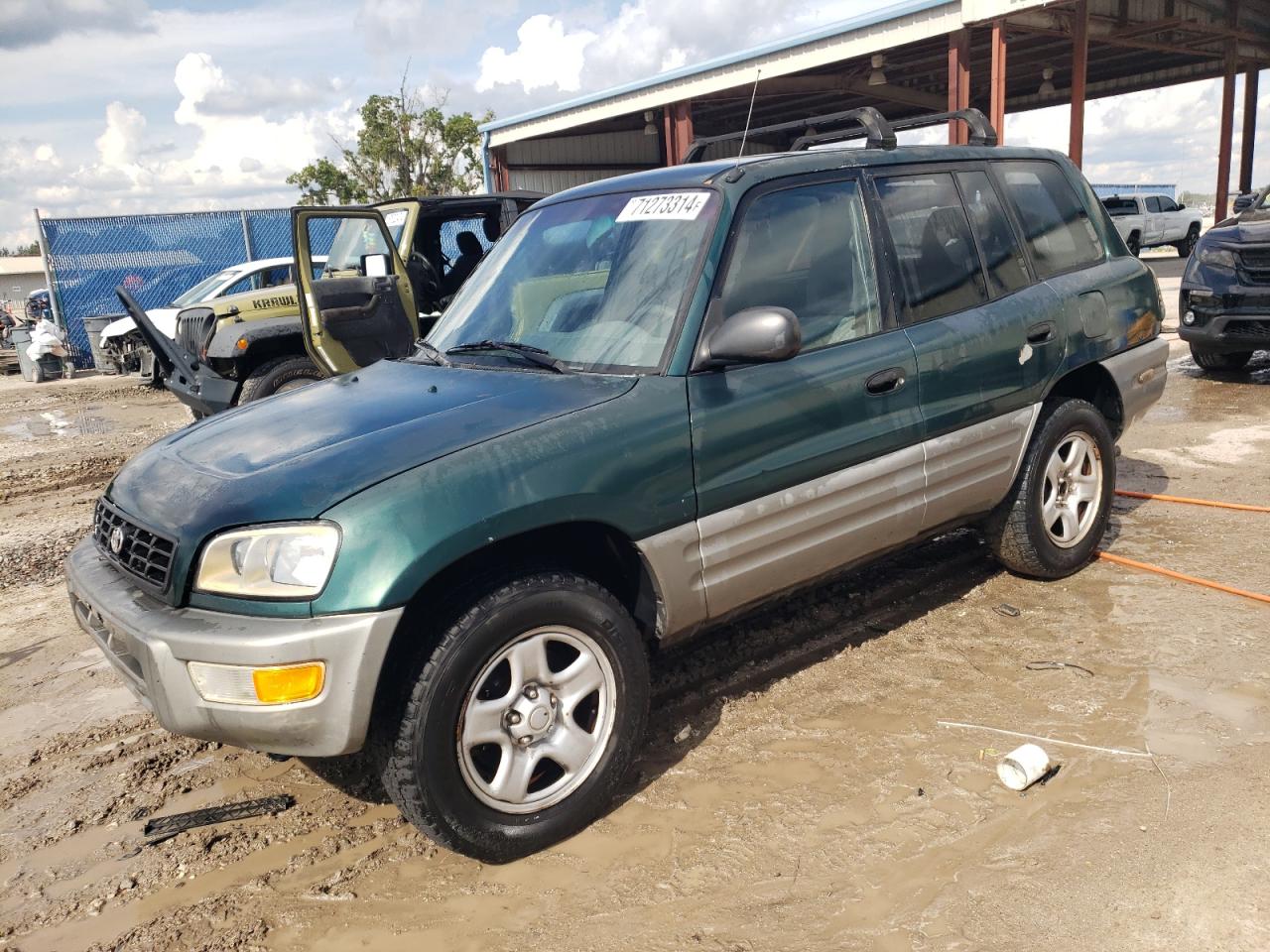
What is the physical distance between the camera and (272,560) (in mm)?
2430

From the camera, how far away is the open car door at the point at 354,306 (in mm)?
6562

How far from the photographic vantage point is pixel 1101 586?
443cm

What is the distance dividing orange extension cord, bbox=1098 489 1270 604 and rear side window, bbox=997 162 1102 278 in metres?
1.43

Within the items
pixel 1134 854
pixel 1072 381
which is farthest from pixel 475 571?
pixel 1072 381

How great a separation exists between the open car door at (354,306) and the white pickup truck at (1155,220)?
78.0 ft

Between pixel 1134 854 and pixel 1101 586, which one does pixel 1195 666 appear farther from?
pixel 1134 854

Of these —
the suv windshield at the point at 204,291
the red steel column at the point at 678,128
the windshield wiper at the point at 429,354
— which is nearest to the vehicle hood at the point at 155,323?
the suv windshield at the point at 204,291

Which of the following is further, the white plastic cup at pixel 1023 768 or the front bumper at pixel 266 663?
the white plastic cup at pixel 1023 768

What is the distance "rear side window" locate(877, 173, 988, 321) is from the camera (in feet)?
12.1

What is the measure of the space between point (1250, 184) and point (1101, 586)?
27.5m

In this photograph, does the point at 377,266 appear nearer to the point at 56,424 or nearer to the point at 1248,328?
the point at 56,424

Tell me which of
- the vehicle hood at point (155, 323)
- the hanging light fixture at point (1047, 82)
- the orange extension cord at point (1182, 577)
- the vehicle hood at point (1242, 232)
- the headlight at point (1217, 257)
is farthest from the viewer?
the hanging light fixture at point (1047, 82)

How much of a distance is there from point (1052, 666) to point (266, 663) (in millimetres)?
2833

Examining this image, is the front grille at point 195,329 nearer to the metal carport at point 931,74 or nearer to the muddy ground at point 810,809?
the muddy ground at point 810,809
